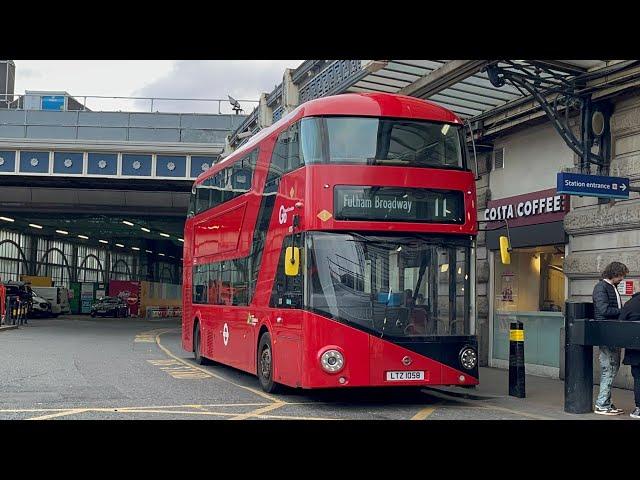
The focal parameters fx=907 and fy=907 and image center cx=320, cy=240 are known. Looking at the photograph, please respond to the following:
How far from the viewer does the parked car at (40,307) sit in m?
49.8

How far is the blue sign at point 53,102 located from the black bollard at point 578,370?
2567cm

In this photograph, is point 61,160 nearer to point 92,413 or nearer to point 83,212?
point 83,212

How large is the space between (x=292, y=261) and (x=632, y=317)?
4.20 m

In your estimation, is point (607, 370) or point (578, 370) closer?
point (607, 370)

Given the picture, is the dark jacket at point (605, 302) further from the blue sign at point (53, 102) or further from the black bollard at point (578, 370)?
the blue sign at point (53, 102)

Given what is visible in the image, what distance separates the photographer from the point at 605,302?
11289 mm

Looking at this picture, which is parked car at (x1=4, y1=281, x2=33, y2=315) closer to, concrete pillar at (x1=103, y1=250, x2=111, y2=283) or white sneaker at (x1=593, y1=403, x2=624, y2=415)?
white sneaker at (x1=593, y1=403, x2=624, y2=415)

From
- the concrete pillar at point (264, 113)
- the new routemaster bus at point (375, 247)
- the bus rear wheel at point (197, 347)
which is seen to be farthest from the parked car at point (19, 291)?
the new routemaster bus at point (375, 247)

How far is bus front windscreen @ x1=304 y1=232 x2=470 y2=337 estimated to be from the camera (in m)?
11.3

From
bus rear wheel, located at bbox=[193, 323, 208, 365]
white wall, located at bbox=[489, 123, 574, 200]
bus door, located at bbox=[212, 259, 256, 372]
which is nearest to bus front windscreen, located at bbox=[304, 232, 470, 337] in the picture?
bus door, located at bbox=[212, 259, 256, 372]

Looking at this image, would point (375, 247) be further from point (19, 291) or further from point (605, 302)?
point (19, 291)

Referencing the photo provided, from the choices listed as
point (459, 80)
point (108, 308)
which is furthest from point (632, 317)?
point (108, 308)
